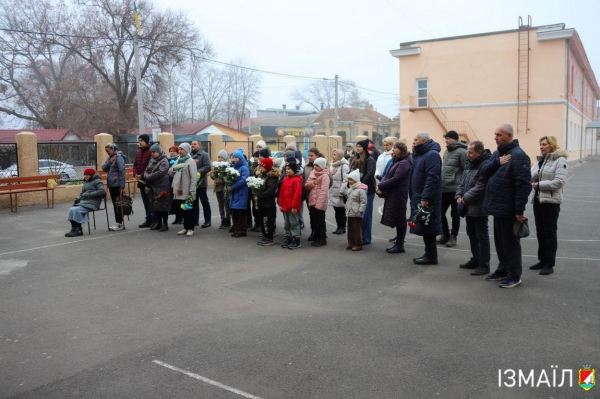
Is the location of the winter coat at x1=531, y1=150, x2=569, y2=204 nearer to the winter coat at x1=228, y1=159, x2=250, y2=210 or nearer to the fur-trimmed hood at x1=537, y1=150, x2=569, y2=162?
the fur-trimmed hood at x1=537, y1=150, x2=569, y2=162

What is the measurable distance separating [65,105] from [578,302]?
45.5m

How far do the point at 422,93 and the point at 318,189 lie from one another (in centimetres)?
2880

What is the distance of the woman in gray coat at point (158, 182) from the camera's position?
11.0 metres

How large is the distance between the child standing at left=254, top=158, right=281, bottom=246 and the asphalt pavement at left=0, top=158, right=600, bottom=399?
0.59 metres

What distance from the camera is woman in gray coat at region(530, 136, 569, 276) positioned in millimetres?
7316

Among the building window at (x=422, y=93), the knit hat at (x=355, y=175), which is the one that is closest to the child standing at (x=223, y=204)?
the knit hat at (x=355, y=175)

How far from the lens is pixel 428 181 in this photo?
7961 millimetres

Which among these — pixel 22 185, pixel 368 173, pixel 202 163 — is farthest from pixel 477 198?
pixel 22 185

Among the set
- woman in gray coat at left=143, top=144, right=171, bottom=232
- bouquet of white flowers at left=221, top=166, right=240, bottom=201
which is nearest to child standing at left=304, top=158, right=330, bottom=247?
bouquet of white flowers at left=221, top=166, right=240, bottom=201

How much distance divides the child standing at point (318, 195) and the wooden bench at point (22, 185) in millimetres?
9402

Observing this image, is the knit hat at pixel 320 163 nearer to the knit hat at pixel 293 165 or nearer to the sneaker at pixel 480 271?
the knit hat at pixel 293 165

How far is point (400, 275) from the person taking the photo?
7625mm

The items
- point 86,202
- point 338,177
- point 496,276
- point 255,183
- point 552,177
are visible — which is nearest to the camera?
point 496,276

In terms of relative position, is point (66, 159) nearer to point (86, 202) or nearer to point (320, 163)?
point (86, 202)
